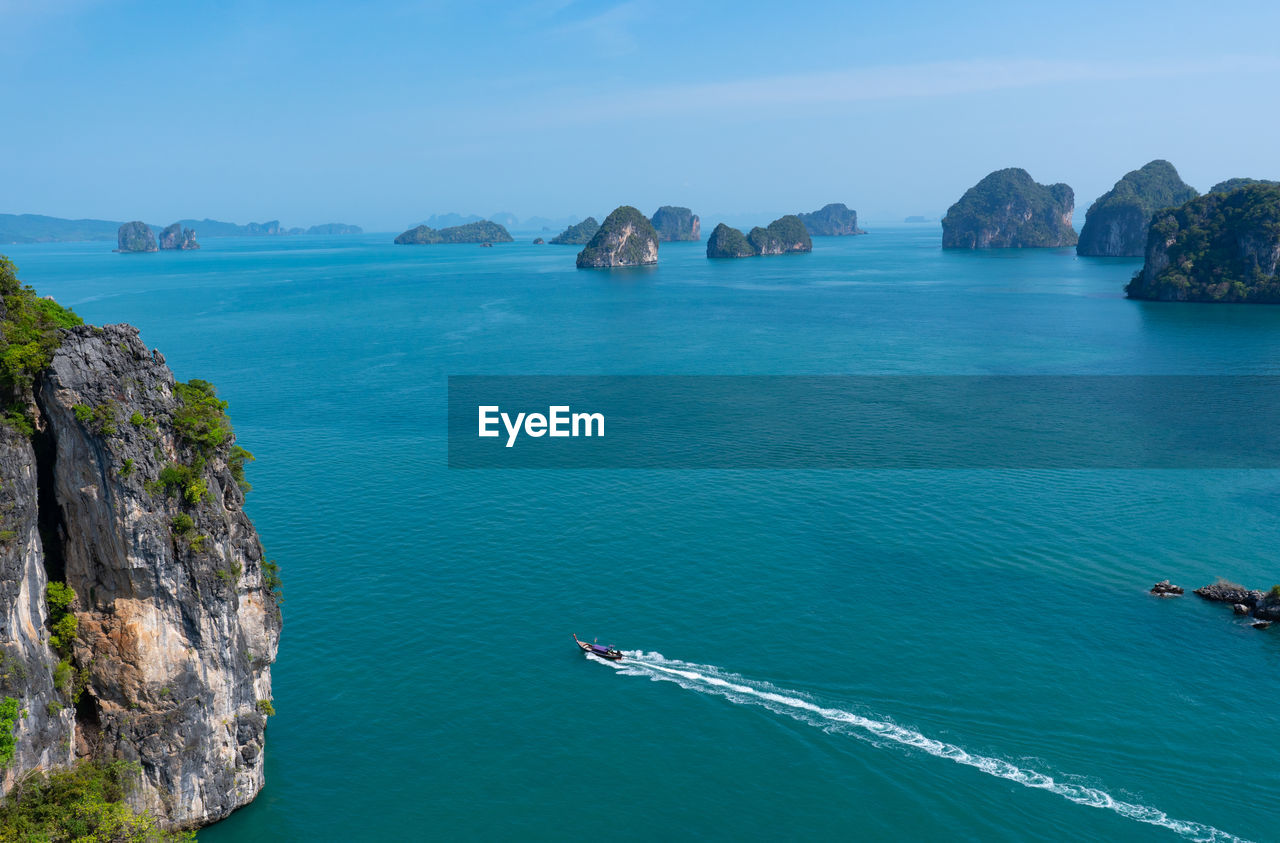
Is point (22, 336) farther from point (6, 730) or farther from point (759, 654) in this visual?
point (759, 654)

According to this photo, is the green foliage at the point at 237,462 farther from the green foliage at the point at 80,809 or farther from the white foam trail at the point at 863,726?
the white foam trail at the point at 863,726

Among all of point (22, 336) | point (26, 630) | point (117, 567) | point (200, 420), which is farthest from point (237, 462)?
point (26, 630)

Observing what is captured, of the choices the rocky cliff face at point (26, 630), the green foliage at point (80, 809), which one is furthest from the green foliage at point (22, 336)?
the green foliage at point (80, 809)

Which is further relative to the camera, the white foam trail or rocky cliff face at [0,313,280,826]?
the white foam trail

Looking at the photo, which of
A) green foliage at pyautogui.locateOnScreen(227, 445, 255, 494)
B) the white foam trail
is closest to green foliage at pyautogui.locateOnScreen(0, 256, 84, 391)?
green foliage at pyautogui.locateOnScreen(227, 445, 255, 494)

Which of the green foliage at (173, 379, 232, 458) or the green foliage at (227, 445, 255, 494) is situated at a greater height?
the green foliage at (173, 379, 232, 458)

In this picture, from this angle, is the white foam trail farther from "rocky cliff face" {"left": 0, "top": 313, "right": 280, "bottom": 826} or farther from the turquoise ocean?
"rocky cliff face" {"left": 0, "top": 313, "right": 280, "bottom": 826}
